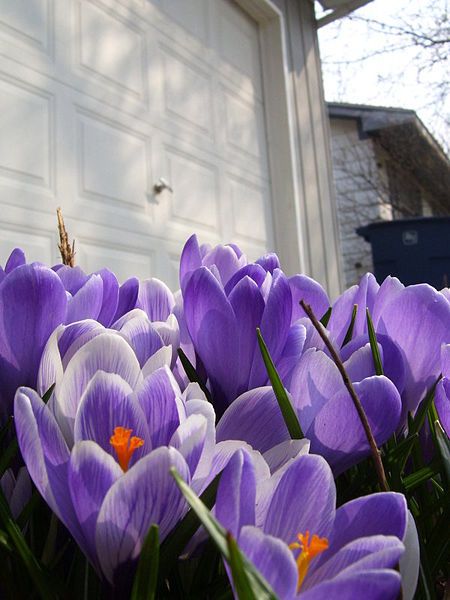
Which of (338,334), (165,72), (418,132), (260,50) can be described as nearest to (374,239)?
(260,50)

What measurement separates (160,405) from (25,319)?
0.32 feet

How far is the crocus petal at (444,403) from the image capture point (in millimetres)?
275

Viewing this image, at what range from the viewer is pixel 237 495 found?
0.17m

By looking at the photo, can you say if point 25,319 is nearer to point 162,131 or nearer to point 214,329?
point 214,329

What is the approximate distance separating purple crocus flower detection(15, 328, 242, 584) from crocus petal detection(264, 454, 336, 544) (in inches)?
1.1

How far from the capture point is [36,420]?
0.20 meters

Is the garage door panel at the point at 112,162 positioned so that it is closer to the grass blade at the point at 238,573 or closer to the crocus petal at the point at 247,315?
the crocus petal at the point at 247,315

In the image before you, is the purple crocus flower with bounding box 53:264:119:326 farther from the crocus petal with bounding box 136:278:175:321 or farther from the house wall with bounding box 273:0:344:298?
the house wall with bounding box 273:0:344:298

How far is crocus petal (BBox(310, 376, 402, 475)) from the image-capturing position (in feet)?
0.77

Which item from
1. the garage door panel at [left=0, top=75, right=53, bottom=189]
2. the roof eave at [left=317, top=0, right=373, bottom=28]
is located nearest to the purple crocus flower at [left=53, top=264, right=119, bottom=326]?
the garage door panel at [left=0, top=75, right=53, bottom=189]

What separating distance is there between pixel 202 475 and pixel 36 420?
55 mm

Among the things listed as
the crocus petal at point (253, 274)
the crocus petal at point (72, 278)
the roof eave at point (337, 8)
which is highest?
the roof eave at point (337, 8)

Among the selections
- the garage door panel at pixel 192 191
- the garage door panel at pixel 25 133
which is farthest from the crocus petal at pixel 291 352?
the garage door panel at pixel 192 191

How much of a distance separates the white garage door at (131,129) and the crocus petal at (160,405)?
2282 millimetres
